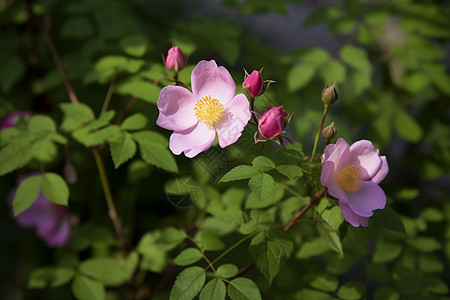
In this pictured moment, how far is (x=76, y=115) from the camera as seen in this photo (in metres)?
1.30

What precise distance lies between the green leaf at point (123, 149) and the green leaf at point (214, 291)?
404 mm

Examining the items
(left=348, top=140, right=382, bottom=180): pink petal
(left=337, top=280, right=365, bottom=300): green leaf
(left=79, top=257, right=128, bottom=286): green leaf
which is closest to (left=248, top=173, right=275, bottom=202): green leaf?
(left=348, top=140, right=382, bottom=180): pink petal

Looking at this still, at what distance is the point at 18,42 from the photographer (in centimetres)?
183

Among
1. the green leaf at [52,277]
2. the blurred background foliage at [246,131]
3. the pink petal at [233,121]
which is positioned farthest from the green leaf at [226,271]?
the green leaf at [52,277]

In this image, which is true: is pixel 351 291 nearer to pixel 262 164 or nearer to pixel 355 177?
pixel 355 177

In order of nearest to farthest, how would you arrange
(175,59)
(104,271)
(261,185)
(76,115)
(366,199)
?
(261,185) → (366,199) → (175,59) → (76,115) → (104,271)

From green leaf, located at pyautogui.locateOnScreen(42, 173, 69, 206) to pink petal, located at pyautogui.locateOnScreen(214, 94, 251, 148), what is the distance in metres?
0.51

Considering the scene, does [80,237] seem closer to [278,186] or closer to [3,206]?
[3,206]

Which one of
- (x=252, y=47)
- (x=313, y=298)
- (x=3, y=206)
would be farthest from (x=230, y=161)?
(x=3, y=206)

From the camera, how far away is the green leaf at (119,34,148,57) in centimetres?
136

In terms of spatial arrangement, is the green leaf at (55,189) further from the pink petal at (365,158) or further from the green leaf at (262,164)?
the pink petal at (365,158)

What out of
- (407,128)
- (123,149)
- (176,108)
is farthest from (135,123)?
(407,128)

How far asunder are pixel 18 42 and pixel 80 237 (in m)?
0.92

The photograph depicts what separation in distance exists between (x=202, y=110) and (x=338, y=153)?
0.34 m
